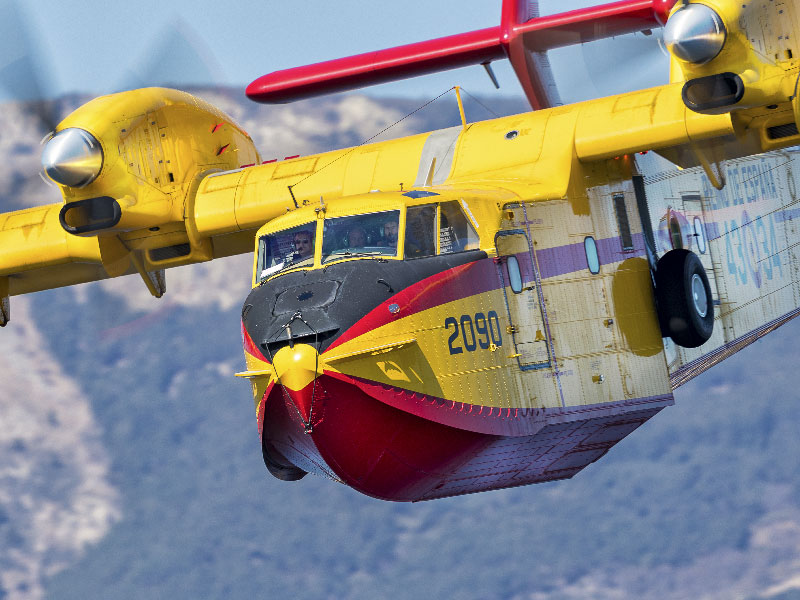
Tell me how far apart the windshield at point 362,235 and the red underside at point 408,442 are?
4.45 ft

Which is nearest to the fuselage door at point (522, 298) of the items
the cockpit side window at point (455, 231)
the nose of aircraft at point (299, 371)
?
the cockpit side window at point (455, 231)

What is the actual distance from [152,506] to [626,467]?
38.4 m

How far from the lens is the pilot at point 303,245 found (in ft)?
41.7

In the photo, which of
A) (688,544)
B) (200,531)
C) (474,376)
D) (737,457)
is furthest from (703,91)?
(200,531)

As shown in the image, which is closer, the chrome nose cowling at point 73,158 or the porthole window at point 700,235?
the porthole window at point 700,235

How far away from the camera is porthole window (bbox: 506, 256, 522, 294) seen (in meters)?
13.4

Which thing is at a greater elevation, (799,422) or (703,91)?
(703,91)

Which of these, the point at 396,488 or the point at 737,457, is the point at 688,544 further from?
the point at 396,488

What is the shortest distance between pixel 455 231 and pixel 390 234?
2.34 ft

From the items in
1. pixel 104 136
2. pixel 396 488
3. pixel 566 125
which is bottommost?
pixel 396 488

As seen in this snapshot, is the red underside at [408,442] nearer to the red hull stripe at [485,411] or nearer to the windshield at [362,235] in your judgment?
the red hull stripe at [485,411]

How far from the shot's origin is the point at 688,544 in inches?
3615

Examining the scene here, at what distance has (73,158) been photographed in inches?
669

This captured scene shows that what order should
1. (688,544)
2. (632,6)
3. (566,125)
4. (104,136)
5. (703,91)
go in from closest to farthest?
(703,91) < (566,125) < (104,136) < (632,6) < (688,544)
